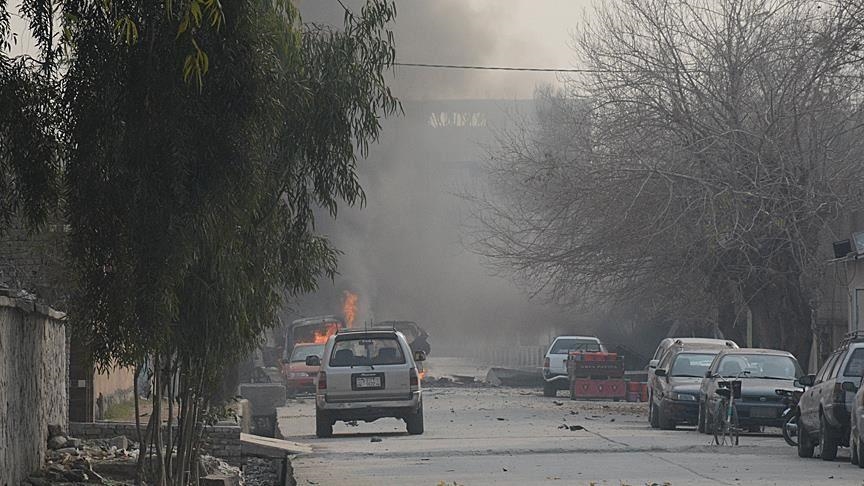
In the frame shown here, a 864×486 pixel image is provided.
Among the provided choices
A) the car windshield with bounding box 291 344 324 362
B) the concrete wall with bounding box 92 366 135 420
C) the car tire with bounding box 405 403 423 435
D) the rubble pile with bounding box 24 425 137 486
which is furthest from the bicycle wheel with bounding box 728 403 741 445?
the car windshield with bounding box 291 344 324 362

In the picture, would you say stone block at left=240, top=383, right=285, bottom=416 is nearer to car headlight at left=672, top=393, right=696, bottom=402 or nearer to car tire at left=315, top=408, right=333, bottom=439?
car tire at left=315, top=408, right=333, bottom=439

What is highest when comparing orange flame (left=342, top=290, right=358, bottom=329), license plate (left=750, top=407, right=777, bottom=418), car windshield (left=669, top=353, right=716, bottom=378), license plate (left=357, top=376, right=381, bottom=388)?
orange flame (left=342, top=290, right=358, bottom=329)

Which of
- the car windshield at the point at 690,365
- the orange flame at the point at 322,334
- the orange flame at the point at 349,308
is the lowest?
the car windshield at the point at 690,365

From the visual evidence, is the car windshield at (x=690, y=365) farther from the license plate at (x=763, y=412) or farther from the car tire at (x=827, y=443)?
the car tire at (x=827, y=443)

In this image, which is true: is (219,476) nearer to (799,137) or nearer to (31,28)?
(31,28)

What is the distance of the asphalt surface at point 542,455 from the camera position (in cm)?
1745

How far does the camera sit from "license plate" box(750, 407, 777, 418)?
2636 centimetres

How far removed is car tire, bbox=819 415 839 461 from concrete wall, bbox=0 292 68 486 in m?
9.81

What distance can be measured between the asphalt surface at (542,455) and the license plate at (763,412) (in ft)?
1.39

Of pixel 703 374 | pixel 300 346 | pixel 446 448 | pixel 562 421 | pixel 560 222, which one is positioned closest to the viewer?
pixel 446 448

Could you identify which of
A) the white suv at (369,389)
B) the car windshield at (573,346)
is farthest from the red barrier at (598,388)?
the white suv at (369,389)

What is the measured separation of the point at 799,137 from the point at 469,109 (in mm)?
42037

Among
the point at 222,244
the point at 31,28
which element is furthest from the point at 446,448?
the point at 31,28

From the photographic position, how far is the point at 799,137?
1335 inches
